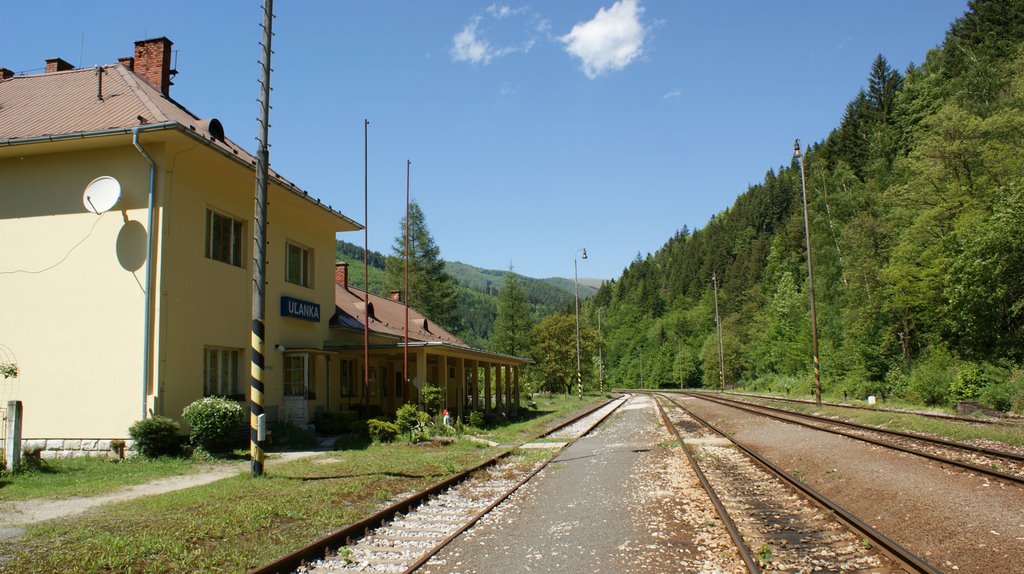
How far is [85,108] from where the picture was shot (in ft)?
52.1

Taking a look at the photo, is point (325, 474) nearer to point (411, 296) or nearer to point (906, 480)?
point (906, 480)

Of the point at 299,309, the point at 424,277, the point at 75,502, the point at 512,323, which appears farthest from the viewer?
the point at 512,323

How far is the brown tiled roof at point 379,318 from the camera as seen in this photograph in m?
23.3

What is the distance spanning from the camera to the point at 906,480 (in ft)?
31.1

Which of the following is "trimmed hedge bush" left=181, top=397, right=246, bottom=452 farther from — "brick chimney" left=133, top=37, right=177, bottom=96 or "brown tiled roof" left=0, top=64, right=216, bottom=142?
"brick chimney" left=133, top=37, right=177, bottom=96

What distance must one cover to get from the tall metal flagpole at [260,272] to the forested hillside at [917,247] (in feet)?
71.6

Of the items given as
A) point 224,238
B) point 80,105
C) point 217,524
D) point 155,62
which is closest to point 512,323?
point 155,62

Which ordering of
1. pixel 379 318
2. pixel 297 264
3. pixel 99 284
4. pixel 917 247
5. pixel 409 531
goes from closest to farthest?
pixel 409 531
pixel 99 284
pixel 297 264
pixel 379 318
pixel 917 247

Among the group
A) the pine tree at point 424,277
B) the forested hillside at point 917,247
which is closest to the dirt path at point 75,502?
the forested hillside at point 917,247

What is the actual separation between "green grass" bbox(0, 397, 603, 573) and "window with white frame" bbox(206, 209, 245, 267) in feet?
17.9

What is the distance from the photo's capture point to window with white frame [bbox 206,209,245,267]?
16.2m

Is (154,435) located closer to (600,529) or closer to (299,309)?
(299,309)

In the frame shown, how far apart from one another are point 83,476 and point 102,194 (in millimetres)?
5947

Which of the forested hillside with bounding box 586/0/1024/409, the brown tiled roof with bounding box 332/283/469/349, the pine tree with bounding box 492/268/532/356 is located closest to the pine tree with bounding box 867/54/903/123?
the forested hillside with bounding box 586/0/1024/409
